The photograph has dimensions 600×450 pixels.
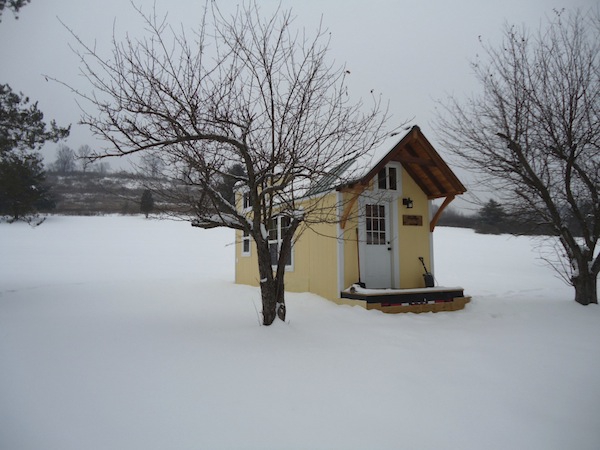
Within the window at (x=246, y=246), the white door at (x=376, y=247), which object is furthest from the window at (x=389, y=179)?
the window at (x=246, y=246)

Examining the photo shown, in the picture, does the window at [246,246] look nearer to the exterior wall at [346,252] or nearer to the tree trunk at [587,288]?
the exterior wall at [346,252]

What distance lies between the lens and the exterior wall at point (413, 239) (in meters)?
8.89

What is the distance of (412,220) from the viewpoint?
29.8 feet

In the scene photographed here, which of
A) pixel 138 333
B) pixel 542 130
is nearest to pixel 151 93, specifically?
pixel 138 333

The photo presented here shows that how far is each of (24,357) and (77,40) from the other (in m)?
3.96

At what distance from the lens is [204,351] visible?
4.23m

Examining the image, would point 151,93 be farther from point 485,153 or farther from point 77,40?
point 485,153

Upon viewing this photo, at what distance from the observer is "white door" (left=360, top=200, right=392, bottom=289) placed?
845 cm

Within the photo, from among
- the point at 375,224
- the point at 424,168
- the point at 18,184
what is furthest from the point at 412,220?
the point at 18,184

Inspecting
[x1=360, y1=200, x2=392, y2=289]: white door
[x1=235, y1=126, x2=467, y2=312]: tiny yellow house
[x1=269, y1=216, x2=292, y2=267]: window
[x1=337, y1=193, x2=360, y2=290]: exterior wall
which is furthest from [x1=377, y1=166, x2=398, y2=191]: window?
[x1=269, y1=216, x2=292, y2=267]: window

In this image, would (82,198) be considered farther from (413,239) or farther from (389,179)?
(413,239)

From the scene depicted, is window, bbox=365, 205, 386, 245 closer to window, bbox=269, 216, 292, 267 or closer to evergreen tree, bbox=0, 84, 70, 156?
window, bbox=269, 216, 292, 267

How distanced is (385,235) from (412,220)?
0.90 metres

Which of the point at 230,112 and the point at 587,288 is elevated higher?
the point at 230,112
